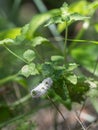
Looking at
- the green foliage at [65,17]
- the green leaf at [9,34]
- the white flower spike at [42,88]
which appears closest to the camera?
the white flower spike at [42,88]

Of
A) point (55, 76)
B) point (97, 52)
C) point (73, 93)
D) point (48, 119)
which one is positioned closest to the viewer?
point (55, 76)

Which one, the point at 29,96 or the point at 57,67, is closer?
the point at 57,67

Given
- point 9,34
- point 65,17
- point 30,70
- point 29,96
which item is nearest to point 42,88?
point 30,70

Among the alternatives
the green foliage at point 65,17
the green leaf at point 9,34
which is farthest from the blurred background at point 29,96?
the green foliage at point 65,17

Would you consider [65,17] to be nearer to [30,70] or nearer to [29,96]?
[30,70]

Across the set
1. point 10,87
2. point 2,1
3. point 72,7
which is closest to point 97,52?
point 72,7

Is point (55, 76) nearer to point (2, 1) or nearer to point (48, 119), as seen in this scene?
point (48, 119)

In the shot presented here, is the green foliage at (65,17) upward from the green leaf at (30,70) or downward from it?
upward

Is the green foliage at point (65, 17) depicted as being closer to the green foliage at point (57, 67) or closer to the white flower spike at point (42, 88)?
the green foliage at point (57, 67)

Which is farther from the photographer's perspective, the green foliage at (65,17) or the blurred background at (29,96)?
the blurred background at (29,96)
